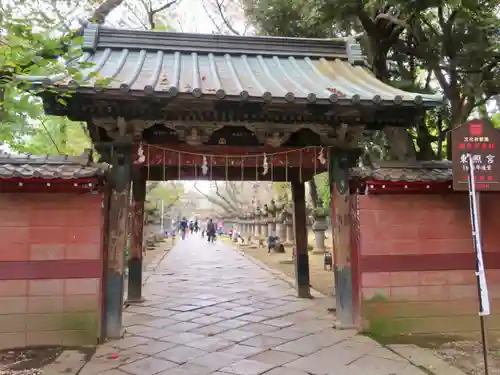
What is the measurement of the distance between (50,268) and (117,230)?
3.24 ft

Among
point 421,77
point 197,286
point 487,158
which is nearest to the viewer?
point 487,158

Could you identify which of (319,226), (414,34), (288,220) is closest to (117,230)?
(414,34)

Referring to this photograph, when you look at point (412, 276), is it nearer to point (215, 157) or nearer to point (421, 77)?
point (215, 157)

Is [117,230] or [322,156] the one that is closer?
[117,230]

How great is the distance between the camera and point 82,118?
19.5 ft

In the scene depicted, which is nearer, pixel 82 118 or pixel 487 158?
pixel 487 158

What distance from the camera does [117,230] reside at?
6.09m

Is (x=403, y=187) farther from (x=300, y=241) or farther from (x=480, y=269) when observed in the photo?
(x=300, y=241)

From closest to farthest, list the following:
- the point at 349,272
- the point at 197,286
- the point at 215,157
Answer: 1. the point at 349,272
2. the point at 215,157
3. the point at 197,286

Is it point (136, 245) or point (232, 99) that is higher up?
point (232, 99)

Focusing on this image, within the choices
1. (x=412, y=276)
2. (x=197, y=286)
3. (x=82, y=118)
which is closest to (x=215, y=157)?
(x=82, y=118)

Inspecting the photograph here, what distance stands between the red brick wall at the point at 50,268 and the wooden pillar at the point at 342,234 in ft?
11.4

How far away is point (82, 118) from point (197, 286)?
623cm

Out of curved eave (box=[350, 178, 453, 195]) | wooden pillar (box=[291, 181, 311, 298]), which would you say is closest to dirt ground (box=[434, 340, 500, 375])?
curved eave (box=[350, 178, 453, 195])
